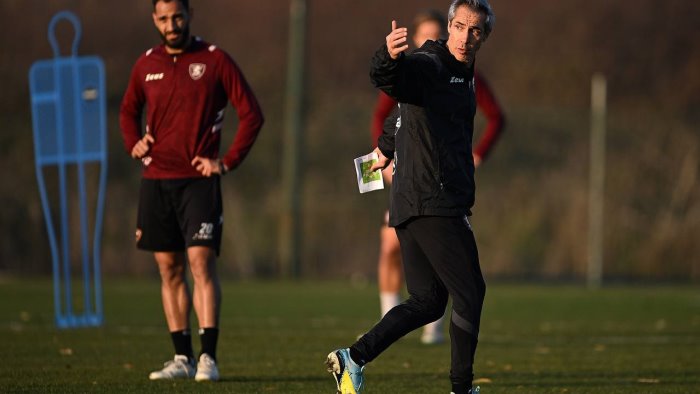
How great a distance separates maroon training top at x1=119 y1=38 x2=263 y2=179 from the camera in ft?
25.9

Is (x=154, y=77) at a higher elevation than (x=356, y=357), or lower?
higher

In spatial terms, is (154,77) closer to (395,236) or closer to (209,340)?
(209,340)

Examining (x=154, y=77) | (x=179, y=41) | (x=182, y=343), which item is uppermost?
(x=179, y=41)

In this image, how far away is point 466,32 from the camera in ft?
20.1

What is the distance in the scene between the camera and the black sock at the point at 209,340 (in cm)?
775

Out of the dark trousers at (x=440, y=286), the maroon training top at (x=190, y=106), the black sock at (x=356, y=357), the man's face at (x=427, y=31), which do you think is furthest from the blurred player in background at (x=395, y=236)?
the black sock at (x=356, y=357)

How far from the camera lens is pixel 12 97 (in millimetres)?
27688

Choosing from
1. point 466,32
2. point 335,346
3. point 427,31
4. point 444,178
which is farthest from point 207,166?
point 335,346

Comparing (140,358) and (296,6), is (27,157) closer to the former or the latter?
(296,6)

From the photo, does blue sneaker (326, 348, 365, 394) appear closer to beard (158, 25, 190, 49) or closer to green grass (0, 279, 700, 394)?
green grass (0, 279, 700, 394)

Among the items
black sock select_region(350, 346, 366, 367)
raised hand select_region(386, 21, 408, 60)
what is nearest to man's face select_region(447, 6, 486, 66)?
raised hand select_region(386, 21, 408, 60)

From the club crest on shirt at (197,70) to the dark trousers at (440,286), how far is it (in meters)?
2.09

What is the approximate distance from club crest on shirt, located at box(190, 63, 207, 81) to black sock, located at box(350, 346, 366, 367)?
2304 mm

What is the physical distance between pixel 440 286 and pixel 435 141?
27.6 inches
